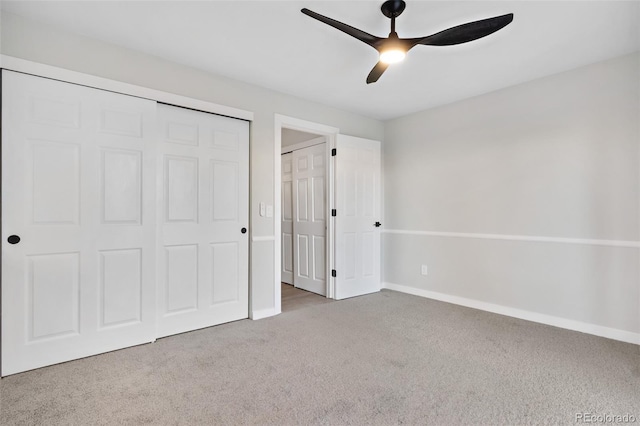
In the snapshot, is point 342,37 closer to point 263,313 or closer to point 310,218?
point 310,218

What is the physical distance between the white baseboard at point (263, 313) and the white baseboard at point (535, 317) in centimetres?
194

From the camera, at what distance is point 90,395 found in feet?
6.39

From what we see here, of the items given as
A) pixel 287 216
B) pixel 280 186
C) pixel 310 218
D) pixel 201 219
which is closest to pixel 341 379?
pixel 201 219

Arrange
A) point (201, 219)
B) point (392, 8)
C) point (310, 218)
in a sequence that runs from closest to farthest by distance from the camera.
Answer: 1. point (392, 8)
2. point (201, 219)
3. point (310, 218)

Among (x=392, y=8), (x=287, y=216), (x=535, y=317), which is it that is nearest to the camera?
(x=392, y=8)

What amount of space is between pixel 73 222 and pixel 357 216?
3.09 meters

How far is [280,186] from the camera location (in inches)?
148

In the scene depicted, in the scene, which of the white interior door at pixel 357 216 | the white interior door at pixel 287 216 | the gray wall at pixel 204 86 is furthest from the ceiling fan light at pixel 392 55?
the white interior door at pixel 287 216

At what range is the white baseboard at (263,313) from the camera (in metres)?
3.36

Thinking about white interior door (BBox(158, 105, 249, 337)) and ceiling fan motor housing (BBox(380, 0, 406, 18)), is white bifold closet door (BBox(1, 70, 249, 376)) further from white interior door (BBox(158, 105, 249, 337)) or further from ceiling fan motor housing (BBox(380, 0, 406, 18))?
ceiling fan motor housing (BBox(380, 0, 406, 18))

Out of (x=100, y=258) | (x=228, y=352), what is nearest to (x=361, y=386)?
(x=228, y=352)


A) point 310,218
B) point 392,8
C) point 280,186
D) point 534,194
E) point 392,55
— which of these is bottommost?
point 310,218

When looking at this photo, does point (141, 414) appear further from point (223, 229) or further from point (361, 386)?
point (223, 229)

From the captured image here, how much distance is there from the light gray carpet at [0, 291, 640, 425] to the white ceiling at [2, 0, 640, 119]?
2.47m
